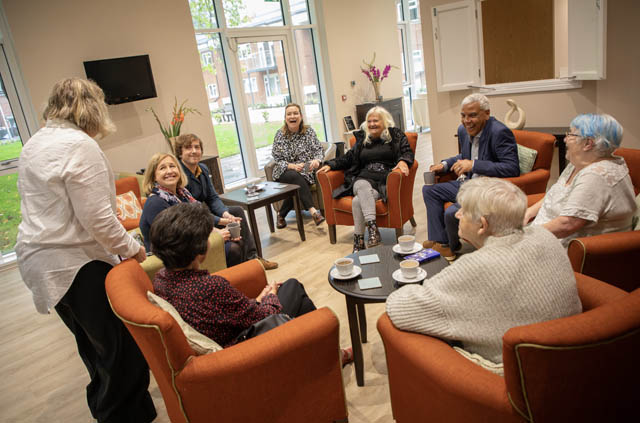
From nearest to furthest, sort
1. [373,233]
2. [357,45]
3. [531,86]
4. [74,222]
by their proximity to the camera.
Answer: [74,222]
[373,233]
[531,86]
[357,45]

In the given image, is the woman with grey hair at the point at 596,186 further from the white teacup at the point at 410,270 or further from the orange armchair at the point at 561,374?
the orange armchair at the point at 561,374

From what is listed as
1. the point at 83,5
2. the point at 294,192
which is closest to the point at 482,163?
the point at 294,192

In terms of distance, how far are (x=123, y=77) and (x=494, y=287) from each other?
519 centimetres

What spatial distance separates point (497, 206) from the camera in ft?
4.71

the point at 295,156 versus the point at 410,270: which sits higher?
the point at 295,156

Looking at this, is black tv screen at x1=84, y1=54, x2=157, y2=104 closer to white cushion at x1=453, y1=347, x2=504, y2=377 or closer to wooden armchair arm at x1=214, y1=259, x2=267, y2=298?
wooden armchair arm at x1=214, y1=259, x2=267, y2=298

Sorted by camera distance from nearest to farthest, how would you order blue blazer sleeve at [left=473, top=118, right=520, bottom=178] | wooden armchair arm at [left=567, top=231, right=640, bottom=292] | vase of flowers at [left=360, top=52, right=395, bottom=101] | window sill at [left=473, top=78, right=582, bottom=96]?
1. wooden armchair arm at [left=567, top=231, right=640, bottom=292]
2. blue blazer sleeve at [left=473, top=118, right=520, bottom=178]
3. window sill at [left=473, top=78, right=582, bottom=96]
4. vase of flowers at [left=360, top=52, right=395, bottom=101]

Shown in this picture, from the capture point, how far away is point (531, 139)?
3.46m

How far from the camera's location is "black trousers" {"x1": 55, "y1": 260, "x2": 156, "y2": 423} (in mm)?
1937

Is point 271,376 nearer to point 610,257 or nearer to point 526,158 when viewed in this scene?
point 610,257

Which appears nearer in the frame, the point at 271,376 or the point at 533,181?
the point at 271,376

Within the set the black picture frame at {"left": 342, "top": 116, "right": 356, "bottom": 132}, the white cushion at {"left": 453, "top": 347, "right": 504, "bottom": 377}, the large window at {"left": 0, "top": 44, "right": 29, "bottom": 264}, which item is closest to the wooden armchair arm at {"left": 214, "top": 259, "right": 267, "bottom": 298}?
the white cushion at {"left": 453, "top": 347, "right": 504, "bottom": 377}

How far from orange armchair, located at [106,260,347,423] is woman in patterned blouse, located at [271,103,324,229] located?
10.1 ft

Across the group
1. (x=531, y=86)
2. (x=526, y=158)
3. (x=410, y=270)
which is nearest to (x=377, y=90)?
(x=531, y=86)
